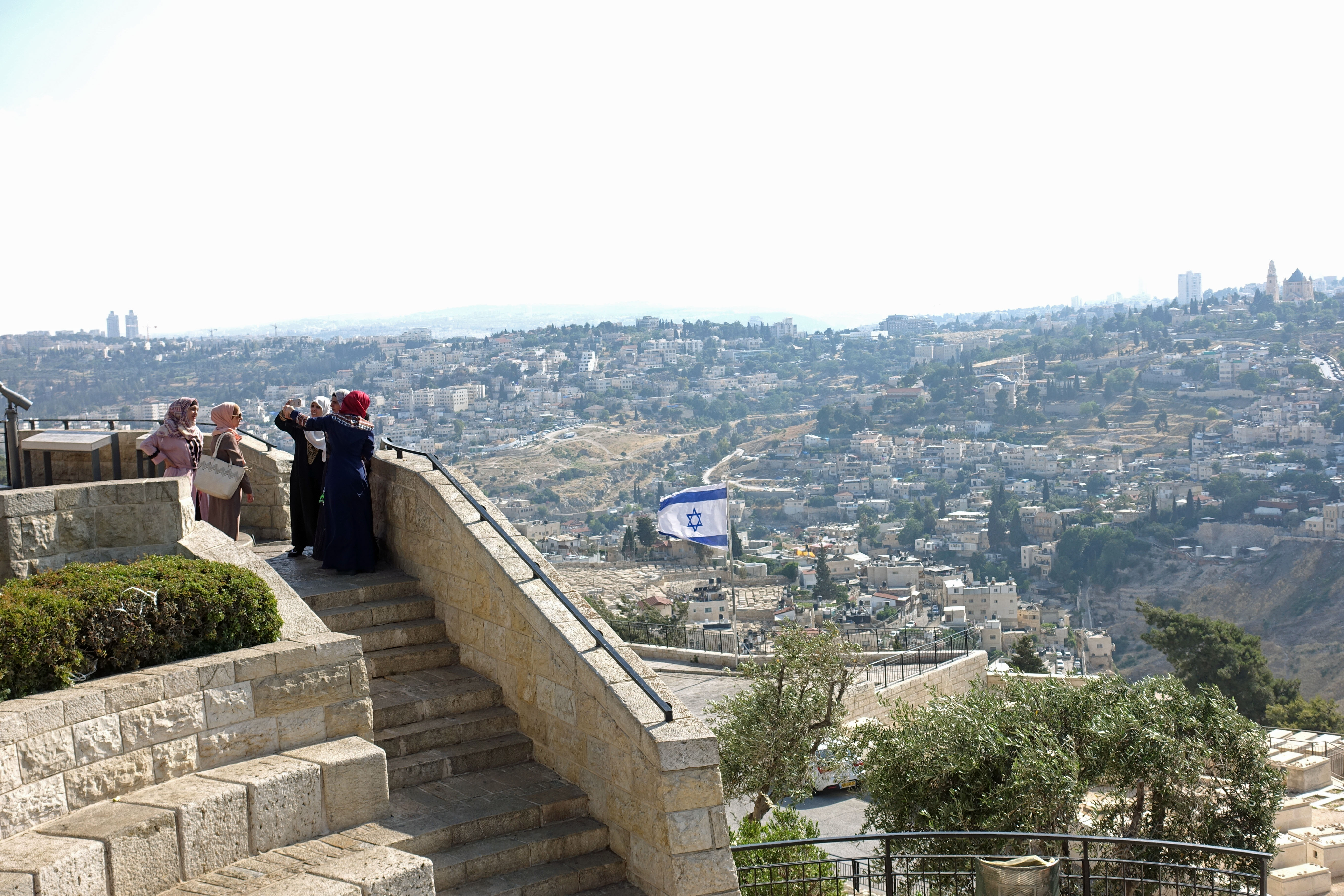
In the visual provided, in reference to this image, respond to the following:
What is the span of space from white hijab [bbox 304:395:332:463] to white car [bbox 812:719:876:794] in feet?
17.7

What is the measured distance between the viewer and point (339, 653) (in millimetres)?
4094

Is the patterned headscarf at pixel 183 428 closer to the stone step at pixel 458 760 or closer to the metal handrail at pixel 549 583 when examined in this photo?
the metal handrail at pixel 549 583

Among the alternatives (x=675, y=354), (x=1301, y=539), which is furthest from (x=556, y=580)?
(x=675, y=354)

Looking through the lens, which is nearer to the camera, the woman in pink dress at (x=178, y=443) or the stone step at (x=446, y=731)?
the stone step at (x=446, y=731)

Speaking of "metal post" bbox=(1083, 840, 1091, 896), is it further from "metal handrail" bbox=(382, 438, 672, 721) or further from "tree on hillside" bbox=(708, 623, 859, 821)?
"tree on hillside" bbox=(708, 623, 859, 821)

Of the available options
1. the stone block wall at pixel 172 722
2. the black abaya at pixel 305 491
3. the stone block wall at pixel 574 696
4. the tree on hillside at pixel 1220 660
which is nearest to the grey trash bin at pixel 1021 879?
the stone block wall at pixel 574 696

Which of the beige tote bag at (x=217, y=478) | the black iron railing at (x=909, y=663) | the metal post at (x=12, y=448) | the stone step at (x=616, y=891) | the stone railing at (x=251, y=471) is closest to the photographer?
the stone step at (x=616, y=891)

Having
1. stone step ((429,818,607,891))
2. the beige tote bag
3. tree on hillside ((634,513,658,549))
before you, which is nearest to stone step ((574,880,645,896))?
stone step ((429,818,607,891))

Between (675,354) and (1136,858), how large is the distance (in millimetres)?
139434

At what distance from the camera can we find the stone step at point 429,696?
472cm

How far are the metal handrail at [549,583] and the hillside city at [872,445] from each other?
11221 mm

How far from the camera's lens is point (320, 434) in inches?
251

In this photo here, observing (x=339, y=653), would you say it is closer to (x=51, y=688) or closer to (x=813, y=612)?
(x=51, y=688)

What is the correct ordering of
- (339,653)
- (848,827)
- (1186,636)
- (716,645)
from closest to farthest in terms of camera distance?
1. (339,653)
2. (848,827)
3. (716,645)
4. (1186,636)
